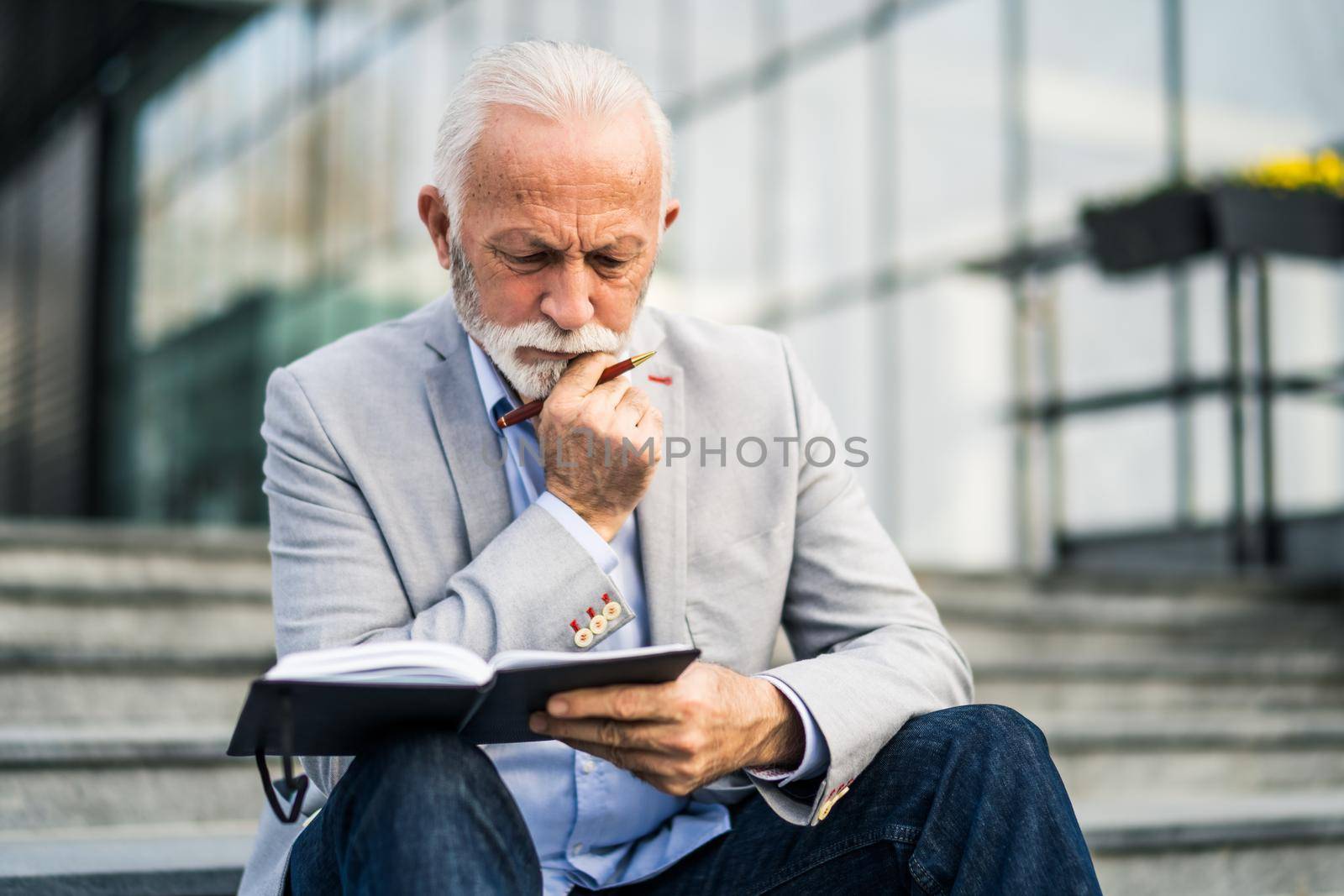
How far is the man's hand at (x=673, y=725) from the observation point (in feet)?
4.49

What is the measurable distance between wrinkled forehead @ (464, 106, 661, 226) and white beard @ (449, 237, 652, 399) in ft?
0.38

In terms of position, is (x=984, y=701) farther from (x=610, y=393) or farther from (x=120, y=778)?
(x=610, y=393)

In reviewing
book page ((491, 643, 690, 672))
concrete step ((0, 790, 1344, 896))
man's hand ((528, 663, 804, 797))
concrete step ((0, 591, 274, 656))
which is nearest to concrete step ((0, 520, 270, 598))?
concrete step ((0, 591, 274, 656))

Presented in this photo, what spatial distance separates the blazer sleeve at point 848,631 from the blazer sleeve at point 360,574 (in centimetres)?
30

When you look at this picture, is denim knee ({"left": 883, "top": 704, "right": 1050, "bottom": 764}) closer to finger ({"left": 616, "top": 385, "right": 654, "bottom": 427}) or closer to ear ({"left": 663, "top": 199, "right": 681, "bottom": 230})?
finger ({"left": 616, "top": 385, "right": 654, "bottom": 427})

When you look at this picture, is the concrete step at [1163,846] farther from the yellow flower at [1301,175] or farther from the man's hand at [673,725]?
the yellow flower at [1301,175]

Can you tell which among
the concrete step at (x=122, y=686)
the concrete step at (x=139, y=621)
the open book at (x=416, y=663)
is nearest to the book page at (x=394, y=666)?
the open book at (x=416, y=663)

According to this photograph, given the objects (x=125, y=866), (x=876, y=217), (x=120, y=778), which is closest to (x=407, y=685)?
(x=125, y=866)

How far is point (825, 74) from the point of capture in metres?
10.1

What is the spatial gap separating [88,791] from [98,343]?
9.00 m

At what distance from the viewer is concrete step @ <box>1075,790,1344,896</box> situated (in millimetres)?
2496

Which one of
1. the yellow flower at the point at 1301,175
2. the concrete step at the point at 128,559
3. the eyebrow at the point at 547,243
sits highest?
the yellow flower at the point at 1301,175

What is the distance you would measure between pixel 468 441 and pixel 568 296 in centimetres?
24

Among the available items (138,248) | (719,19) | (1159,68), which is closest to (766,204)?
(719,19)
